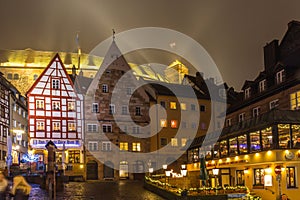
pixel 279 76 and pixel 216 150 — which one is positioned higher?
pixel 279 76

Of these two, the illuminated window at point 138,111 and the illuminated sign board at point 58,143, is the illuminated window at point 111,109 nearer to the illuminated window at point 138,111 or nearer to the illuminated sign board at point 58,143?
the illuminated window at point 138,111

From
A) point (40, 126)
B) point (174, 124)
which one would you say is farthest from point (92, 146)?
point (174, 124)

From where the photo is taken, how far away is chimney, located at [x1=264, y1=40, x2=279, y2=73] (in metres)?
49.1

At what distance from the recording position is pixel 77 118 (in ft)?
206

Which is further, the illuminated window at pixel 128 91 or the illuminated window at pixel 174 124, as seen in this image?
the illuminated window at pixel 174 124

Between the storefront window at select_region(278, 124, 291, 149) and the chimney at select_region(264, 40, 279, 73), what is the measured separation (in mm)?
15341

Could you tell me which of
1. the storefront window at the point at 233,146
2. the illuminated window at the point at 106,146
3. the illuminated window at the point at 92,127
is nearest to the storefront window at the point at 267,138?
the storefront window at the point at 233,146

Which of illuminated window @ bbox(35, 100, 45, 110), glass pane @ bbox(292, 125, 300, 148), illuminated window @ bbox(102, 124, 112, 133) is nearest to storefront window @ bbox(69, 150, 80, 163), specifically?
illuminated window @ bbox(102, 124, 112, 133)

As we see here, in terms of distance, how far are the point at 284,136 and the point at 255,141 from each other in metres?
2.87

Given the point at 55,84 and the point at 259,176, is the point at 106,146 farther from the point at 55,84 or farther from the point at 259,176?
the point at 259,176

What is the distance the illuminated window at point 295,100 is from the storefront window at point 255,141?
4.81 meters

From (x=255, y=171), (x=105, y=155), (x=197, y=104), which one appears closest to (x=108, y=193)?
(x=255, y=171)

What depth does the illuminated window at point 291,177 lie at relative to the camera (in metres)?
33.5

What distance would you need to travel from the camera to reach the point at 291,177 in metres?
33.8
